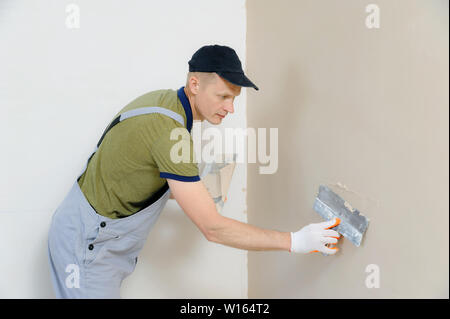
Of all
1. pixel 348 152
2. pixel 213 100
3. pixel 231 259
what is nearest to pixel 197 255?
pixel 231 259

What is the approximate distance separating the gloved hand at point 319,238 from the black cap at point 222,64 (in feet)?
1.54

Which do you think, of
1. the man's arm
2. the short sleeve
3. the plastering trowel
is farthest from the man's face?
the plastering trowel

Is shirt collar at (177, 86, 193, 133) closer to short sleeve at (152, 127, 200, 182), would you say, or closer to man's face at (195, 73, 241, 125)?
man's face at (195, 73, 241, 125)

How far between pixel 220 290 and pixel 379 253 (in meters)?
1.11

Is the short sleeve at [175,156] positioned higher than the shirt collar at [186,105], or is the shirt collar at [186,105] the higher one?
the shirt collar at [186,105]

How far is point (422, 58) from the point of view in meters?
0.87

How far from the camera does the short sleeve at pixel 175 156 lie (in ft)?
3.73

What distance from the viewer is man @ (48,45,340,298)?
3.84ft

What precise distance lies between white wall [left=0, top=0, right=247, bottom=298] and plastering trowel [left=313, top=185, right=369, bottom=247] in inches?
34.1

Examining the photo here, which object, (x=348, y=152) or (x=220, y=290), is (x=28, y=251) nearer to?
(x=220, y=290)
